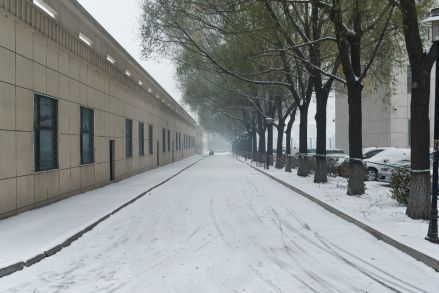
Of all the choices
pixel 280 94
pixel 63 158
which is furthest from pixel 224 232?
pixel 280 94

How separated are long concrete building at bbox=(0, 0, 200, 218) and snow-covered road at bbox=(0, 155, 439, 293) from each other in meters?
2.89

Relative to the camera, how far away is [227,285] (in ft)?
20.9

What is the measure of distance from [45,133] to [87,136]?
485cm

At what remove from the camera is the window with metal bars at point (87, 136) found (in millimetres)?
18672

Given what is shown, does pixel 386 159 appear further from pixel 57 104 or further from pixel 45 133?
pixel 45 133

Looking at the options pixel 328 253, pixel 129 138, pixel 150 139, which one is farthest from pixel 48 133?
pixel 150 139

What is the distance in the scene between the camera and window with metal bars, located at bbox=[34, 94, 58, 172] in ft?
45.7

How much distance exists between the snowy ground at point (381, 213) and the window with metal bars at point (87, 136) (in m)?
8.36

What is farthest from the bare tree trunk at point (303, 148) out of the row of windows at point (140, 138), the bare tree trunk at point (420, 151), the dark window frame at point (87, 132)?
the bare tree trunk at point (420, 151)

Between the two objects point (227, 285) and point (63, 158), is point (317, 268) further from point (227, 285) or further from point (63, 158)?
point (63, 158)

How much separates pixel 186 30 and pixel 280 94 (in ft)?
37.0

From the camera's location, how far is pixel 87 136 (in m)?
19.5

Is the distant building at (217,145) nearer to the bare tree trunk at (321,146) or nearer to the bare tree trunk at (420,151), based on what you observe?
the bare tree trunk at (321,146)

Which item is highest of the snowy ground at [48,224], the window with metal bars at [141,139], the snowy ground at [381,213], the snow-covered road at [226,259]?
the window with metal bars at [141,139]
